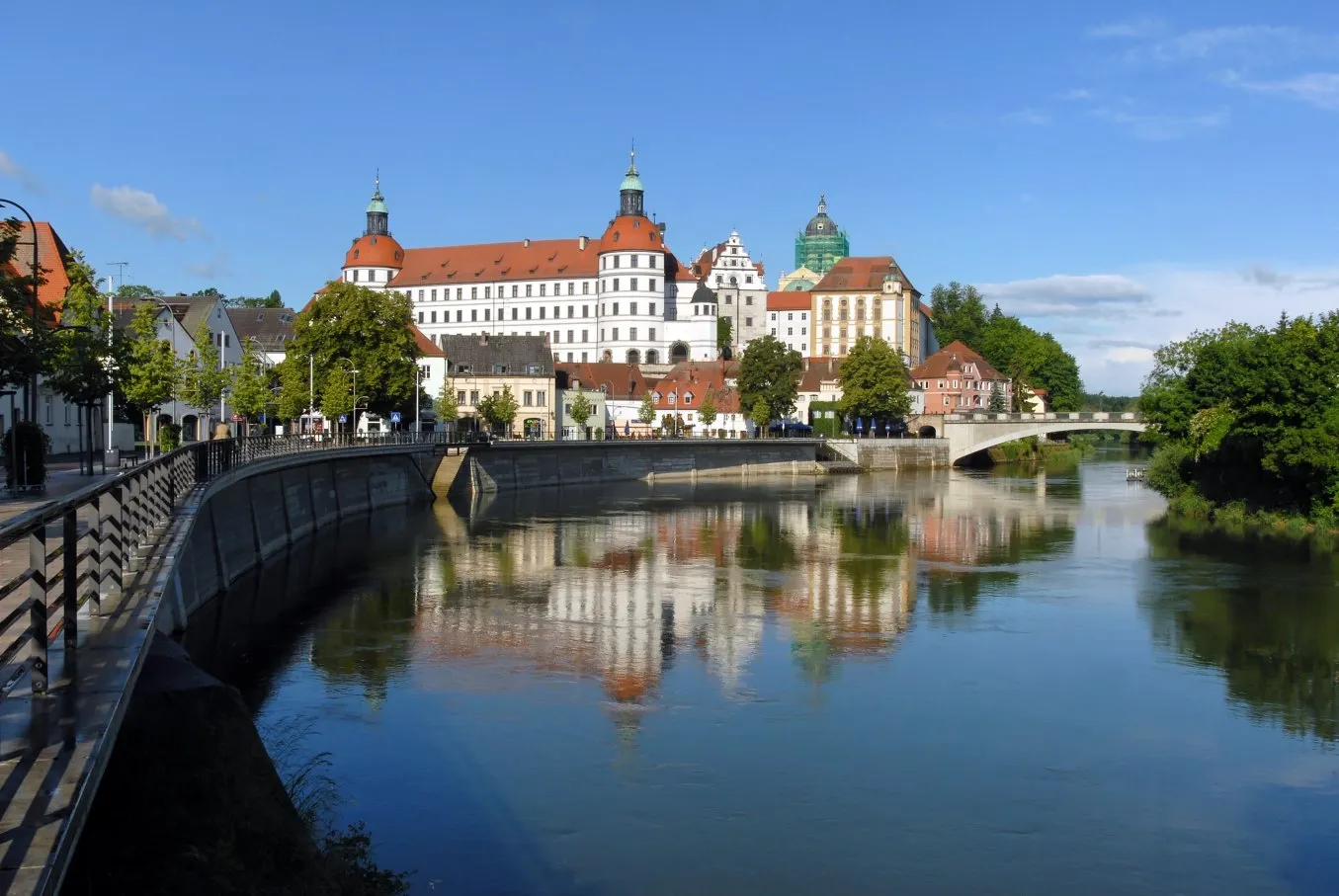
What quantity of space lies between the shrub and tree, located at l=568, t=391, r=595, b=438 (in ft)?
268

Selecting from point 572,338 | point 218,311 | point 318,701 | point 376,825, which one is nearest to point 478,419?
point 218,311

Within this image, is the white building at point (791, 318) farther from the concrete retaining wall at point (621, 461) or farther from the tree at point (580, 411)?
the concrete retaining wall at point (621, 461)

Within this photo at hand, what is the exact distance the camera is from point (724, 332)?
17525 cm

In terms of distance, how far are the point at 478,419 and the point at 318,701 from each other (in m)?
79.0

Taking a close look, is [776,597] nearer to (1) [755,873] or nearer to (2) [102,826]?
(1) [755,873]

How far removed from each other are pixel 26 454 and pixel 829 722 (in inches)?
716

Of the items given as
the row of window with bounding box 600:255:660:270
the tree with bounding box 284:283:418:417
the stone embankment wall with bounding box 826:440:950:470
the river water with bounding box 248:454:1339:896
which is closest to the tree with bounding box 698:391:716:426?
the stone embankment wall with bounding box 826:440:950:470

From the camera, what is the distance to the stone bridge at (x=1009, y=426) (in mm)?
97688

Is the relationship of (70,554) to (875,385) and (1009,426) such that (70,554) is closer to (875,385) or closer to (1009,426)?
(1009,426)

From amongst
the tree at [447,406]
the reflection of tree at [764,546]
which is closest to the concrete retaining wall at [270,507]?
the reflection of tree at [764,546]

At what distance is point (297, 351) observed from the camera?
7256 cm

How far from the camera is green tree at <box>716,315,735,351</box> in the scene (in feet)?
564

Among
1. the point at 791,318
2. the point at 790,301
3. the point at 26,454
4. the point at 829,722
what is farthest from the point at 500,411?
the point at 790,301

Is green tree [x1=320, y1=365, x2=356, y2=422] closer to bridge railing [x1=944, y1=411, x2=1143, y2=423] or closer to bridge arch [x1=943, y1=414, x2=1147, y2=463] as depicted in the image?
bridge arch [x1=943, y1=414, x2=1147, y2=463]
